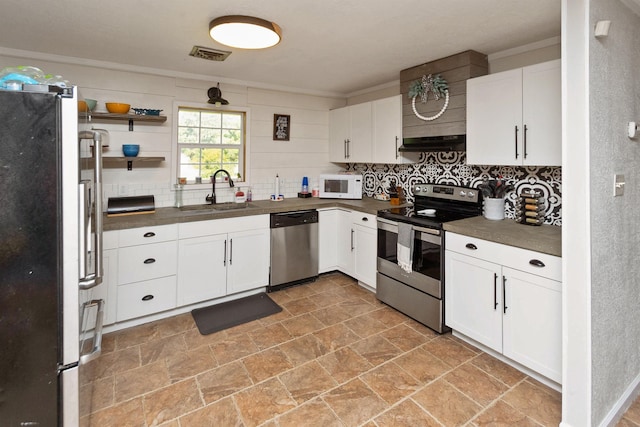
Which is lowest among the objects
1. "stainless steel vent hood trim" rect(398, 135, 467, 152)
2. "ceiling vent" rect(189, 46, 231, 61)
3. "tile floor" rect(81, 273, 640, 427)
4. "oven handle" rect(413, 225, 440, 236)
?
"tile floor" rect(81, 273, 640, 427)

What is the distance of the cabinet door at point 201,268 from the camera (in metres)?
3.15

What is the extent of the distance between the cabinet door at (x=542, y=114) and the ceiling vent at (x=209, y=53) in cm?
242

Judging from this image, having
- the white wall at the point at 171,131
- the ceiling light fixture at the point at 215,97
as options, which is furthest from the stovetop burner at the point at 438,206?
the ceiling light fixture at the point at 215,97

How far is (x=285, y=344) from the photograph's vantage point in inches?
106

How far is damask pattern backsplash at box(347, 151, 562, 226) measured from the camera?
266 cm

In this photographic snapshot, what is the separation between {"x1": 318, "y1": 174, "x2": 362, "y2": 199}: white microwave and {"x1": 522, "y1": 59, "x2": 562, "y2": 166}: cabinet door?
1999mm

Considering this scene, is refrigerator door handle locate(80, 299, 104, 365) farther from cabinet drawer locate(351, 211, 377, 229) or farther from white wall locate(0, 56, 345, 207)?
cabinet drawer locate(351, 211, 377, 229)

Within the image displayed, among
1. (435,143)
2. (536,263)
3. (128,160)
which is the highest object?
(435,143)

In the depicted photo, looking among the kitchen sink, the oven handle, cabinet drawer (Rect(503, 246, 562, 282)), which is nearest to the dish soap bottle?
the kitchen sink

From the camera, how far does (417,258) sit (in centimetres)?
296

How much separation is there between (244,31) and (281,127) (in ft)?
6.70

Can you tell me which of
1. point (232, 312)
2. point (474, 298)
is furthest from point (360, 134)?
point (232, 312)

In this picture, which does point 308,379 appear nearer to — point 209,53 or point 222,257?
point 222,257

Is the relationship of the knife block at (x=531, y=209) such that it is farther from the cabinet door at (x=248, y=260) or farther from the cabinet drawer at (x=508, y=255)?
the cabinet door at (x=248, y=260)
